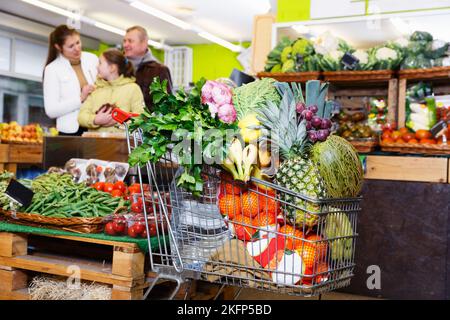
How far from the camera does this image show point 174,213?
1.91 m

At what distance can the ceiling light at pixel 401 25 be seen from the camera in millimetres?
4373

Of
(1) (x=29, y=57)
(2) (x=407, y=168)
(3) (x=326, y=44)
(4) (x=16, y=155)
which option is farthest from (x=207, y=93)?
(1) (x=29, y=57)

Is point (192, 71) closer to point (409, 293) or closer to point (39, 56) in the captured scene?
point (39, 56)

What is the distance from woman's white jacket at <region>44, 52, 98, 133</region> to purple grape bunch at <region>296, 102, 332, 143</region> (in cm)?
325

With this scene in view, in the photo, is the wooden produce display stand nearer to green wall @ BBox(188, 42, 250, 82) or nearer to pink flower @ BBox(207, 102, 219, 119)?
pink flower @ BBox(207, 102, 219, 119)

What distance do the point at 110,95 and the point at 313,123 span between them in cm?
268

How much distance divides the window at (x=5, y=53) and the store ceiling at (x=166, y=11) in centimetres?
64

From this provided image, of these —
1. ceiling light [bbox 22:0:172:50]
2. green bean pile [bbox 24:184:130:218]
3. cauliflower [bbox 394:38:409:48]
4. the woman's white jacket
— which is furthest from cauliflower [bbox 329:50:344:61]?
ceiling light [bbox 22:0:172:50]

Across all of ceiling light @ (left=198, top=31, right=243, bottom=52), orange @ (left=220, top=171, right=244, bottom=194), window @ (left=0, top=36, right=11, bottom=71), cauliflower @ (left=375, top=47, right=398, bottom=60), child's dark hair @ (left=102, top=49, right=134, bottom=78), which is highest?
ceiling light @ (left=198, top=31, right=243, bottom=52)

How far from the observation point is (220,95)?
1800 millimetres

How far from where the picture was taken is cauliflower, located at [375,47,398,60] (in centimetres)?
381

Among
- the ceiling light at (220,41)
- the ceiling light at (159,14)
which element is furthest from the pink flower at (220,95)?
the ceiling light at (220,41)

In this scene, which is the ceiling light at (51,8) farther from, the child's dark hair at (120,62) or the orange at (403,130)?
the orange at (403,130)
